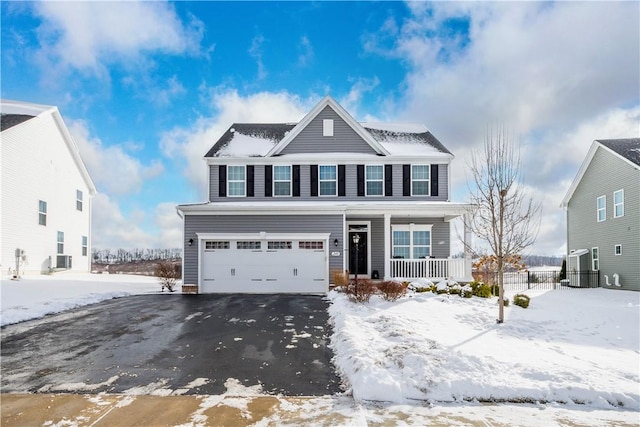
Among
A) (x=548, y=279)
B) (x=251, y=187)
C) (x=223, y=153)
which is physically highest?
(x=223, y=153)

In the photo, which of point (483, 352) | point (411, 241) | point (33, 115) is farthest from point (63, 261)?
point (483, 352)

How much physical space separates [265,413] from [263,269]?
10.8m

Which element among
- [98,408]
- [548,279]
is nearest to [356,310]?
[98,408]

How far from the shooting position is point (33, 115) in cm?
1803

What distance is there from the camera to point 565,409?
4648 mm

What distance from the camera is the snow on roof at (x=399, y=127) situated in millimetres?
19438

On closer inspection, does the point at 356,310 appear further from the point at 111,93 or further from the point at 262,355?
the point at 111,93

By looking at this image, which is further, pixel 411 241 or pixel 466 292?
pixel 411 241

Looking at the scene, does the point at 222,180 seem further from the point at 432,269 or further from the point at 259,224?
the point at 432,269

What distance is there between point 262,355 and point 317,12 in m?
10.5

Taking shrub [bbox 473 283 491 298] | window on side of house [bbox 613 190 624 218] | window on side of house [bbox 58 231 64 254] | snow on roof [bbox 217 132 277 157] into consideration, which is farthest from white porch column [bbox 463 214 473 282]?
window on side of house [bbox 58 231 64 254]

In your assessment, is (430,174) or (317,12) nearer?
(317,12)

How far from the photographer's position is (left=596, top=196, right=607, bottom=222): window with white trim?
18.3 meters

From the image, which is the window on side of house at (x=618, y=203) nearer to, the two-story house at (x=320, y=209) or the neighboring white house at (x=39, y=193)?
the two-story house at (x=320, y=209)
